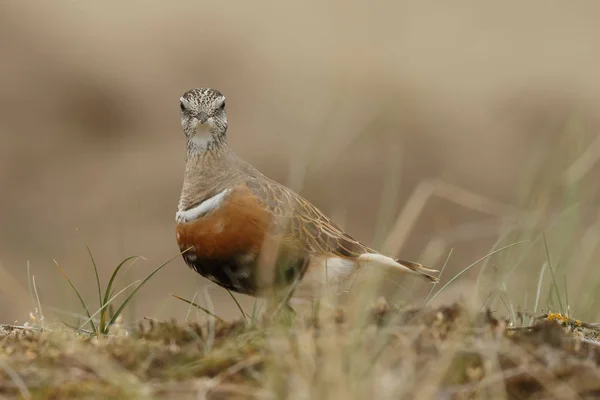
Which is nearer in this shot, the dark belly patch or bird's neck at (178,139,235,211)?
the dark belly patch

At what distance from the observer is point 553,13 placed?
2647cm

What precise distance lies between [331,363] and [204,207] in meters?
2.70

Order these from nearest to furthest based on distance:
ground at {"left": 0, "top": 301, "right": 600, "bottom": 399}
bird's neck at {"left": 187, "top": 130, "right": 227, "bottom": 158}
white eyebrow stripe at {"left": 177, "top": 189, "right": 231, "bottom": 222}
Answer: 1. ground at {"left": 0, "top": 301, "right": 600, "bottom": 399}
2. white eyebrow stripe at {"left": 177, "top": 189, "right": 231, "bottom": 222}
3. bird's neck at {"left": 187, "top": 130, "right": 227, "bottom": 158}

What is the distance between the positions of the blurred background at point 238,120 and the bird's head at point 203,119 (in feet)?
6.04

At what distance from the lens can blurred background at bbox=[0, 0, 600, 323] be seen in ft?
43.6

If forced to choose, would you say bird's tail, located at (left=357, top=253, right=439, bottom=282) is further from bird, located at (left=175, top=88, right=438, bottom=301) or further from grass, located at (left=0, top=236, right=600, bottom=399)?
grass, located at (left=0, top=236, right=600, bottom=399)

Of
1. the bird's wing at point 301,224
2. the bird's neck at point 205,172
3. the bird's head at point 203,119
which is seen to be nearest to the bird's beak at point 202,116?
the bird's head at point 203,119

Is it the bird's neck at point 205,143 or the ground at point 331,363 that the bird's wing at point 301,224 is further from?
the ground at point 331,363

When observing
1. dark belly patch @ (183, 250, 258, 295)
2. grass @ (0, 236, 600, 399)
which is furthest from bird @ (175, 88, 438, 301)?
grass @ (0, 236, 600, 399)

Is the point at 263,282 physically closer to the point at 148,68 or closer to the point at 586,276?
the point at 586,276

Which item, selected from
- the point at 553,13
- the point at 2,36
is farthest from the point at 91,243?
the point at 553,13

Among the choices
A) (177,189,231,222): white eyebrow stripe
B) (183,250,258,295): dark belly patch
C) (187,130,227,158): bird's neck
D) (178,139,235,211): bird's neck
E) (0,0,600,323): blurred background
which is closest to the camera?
(183,250,258,295): dark belly patch

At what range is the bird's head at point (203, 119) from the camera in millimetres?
6055

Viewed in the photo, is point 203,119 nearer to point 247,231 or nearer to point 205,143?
point 205,143
